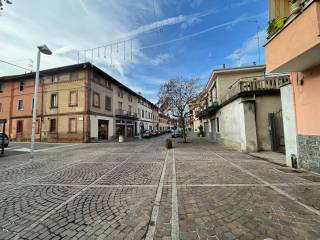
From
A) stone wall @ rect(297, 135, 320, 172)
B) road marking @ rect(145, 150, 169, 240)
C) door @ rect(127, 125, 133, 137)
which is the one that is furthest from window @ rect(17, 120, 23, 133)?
stone wall @ rect(297, 135, 320, 172)

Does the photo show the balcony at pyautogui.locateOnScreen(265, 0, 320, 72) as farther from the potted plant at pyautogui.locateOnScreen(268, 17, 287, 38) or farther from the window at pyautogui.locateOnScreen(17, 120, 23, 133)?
the window at pyautogui.locateOnScreen(17, 120, 23, 133)

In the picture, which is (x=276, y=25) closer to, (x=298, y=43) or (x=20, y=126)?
(x=298, y=43)

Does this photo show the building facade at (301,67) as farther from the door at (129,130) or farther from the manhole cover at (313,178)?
the door at (129,130)

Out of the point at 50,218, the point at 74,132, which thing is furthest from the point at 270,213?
the point at 74,132

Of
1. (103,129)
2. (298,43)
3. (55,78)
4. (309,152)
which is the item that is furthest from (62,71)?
(309,152)

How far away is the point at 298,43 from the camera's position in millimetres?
4488

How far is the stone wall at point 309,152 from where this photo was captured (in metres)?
5.49

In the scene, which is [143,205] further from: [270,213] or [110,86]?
[110,86]

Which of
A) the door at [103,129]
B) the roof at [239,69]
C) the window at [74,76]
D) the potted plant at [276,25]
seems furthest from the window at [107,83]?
the potted plant at [276,25]

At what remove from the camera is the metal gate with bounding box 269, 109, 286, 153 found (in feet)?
32.0

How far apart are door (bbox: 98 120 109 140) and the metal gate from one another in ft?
64.3

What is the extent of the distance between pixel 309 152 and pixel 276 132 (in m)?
4.51

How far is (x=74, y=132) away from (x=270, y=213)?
69.6 ft

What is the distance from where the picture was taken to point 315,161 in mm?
5574
